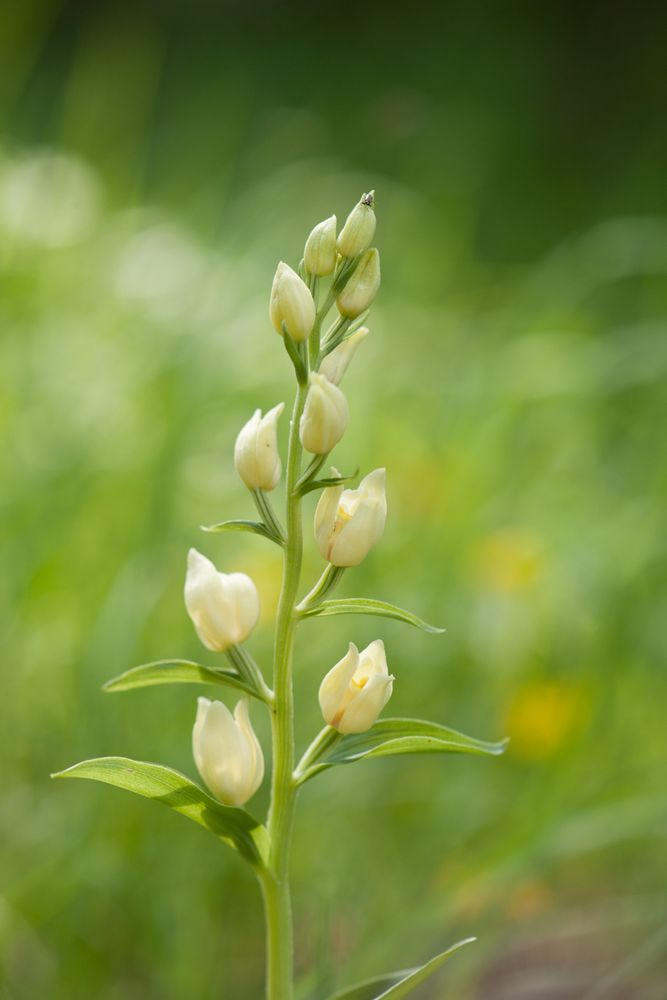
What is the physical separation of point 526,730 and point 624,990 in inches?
15.8

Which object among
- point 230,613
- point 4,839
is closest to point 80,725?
point 4,839

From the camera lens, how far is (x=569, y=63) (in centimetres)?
576

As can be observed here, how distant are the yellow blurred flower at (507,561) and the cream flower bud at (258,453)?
1.09 meters

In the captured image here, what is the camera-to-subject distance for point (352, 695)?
0.64 meters

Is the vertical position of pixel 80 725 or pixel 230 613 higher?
pixel 230 613

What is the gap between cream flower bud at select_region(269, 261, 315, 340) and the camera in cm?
61

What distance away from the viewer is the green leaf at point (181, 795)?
606 millimetres

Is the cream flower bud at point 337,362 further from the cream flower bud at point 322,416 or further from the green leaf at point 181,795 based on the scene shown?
the green leaf at point 181,795

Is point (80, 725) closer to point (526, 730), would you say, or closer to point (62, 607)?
point (62, 607)

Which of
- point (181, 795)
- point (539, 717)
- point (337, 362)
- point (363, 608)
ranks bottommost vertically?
point (539, 717)

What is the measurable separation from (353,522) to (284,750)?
0.12 meters

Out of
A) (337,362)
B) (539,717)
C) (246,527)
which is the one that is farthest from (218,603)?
(539,717)

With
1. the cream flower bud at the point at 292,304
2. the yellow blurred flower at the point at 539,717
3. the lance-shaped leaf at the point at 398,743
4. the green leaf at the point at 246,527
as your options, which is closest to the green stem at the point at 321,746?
the lance-shaped leaf at the point at 398,743

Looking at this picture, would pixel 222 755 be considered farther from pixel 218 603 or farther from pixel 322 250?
pixel 322 250
